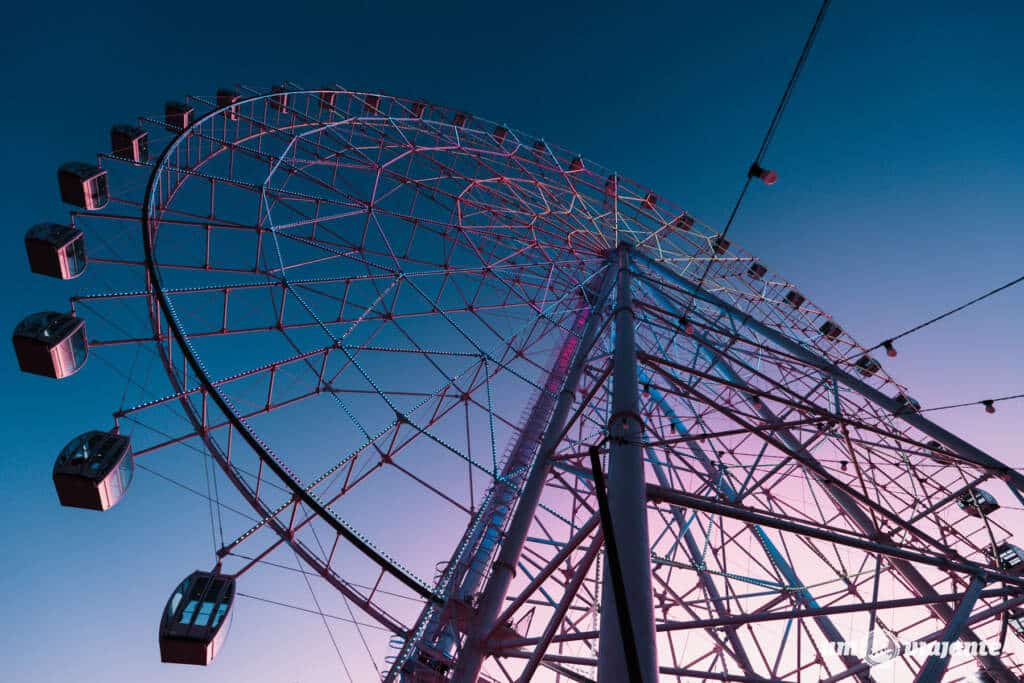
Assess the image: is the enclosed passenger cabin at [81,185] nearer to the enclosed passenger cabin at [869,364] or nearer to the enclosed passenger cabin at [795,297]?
the enclosed passenger cabin at [795,297]

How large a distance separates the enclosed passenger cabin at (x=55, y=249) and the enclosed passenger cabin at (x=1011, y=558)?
2175 cm

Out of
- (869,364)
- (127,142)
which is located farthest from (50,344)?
(869,364)

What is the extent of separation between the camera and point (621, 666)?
161 inches

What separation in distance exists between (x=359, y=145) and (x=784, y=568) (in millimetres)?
16105

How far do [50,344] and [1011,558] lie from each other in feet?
73.5

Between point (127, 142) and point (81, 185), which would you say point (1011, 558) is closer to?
point (81, 185)

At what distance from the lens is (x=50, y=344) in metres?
9.36

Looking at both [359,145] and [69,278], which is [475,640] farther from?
[359,145]

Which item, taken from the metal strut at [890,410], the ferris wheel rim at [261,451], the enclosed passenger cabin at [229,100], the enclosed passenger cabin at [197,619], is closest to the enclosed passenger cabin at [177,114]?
the enclosed passenger cabin at [229,100]

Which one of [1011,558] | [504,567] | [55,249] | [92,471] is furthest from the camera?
[1011,558]

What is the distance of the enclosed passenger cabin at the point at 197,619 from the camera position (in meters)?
7.58

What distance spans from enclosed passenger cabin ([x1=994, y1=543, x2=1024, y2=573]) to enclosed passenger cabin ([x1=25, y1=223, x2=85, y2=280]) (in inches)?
856

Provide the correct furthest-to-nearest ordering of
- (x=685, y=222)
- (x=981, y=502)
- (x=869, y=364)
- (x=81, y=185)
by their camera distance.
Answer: (x=685, y=222) → (x=869, y=364) → (x=981, y=502) → (x=81, y=185)

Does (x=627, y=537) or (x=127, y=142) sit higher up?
(x=127, y=142)
